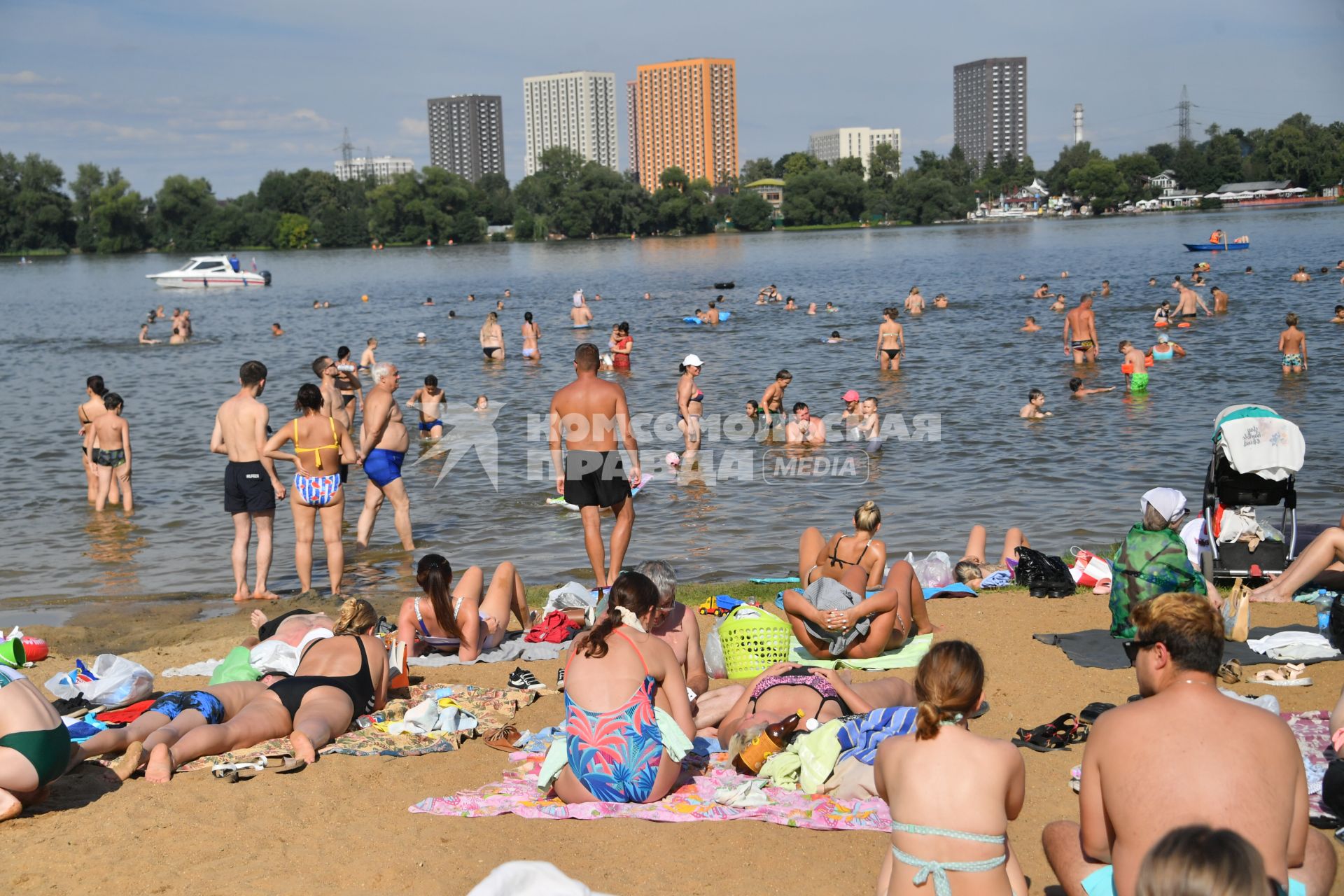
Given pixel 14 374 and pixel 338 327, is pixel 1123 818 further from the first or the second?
pixel 338 327

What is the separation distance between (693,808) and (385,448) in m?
Result: 5.77

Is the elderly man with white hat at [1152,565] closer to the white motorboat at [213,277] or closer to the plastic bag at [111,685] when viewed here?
the plastic bag at [111,685]

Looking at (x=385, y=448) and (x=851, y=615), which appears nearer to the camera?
(x=851, y=615)

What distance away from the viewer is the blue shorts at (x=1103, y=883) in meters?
3.07

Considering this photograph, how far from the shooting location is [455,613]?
668 cm

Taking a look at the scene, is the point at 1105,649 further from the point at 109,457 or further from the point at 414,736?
the point at 109,457

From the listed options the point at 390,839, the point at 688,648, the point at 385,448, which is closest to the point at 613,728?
the point at 390,839

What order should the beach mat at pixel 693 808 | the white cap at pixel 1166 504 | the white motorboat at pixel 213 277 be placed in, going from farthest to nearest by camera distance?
the white motorboat at pixel 213 277, the white cap at pixel 1166 504, the beach mat at pixel 693 808

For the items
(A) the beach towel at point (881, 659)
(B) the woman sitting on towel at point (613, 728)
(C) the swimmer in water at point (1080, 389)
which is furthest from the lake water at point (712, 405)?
(B) the woman sitting on towel at point (613, 728)

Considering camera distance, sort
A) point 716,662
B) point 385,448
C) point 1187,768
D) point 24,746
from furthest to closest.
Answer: point 385,448 < point 716,662 < point 24,746 < point 1187,768

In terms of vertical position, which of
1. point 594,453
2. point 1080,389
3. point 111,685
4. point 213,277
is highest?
point 213,277

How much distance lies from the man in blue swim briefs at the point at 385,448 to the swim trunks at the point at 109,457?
10.7 feet

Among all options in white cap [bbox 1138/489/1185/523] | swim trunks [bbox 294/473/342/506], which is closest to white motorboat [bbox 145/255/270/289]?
swim trunks [bbox 294/473/342/506]

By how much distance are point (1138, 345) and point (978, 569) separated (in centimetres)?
1678
